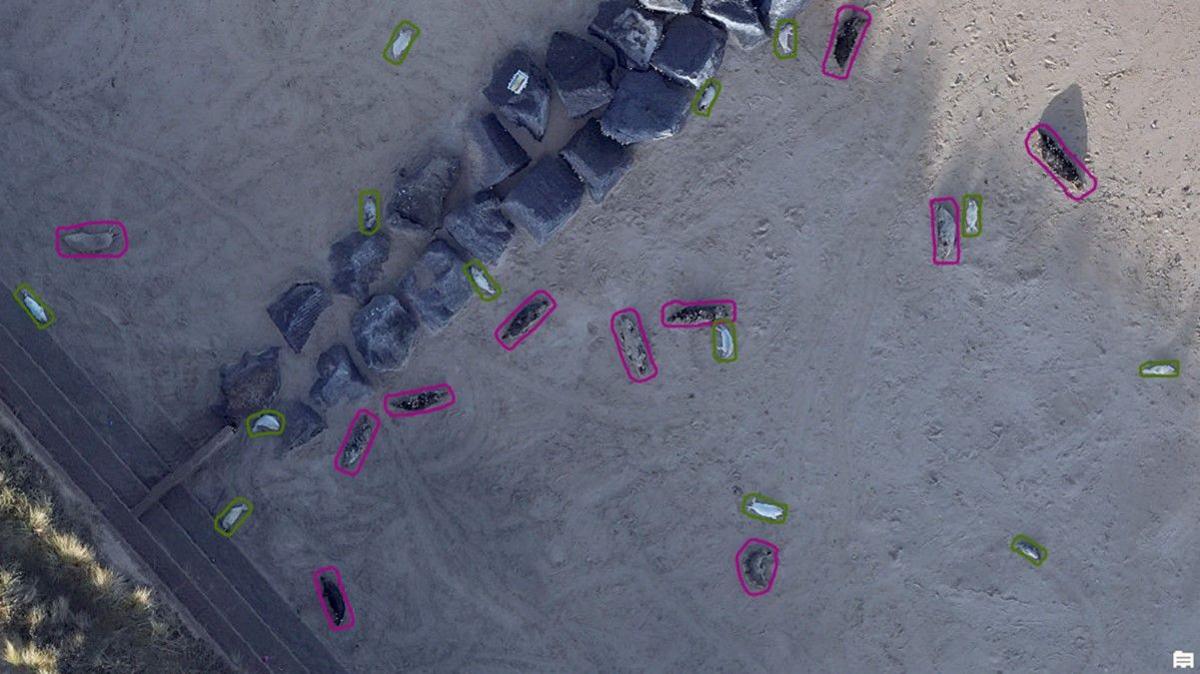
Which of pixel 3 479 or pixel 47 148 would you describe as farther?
pixel 47 148

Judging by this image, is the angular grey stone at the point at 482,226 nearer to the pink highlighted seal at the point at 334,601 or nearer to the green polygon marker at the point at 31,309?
the pink highlighted seal at the point at 334,601

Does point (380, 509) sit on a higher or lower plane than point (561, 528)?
higher

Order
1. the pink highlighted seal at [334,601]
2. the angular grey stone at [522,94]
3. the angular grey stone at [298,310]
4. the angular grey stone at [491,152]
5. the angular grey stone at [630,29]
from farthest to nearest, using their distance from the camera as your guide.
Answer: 1. the pink highlighted seal at [334,601]
2. the angular grey stone at [298,310]
3. the angular grey stone at [491,152]
4. the angular grey stone at [522,94]
5. the angular grey stone at [630,29]

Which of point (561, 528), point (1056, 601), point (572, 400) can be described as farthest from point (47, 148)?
point (1056, 601)

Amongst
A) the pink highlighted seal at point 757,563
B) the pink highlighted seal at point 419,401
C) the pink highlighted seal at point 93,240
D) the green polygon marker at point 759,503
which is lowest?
the pink highlighted seal at point 757,563

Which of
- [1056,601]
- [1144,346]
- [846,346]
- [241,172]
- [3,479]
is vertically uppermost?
[241,172]

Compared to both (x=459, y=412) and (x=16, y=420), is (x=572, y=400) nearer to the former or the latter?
(x=459, y=412)

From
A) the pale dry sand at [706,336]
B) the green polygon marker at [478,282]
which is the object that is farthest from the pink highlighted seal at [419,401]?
the green polygon marker at [478,282]

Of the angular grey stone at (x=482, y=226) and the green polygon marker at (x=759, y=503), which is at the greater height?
the angular grey stone at (x=482, y=226)
